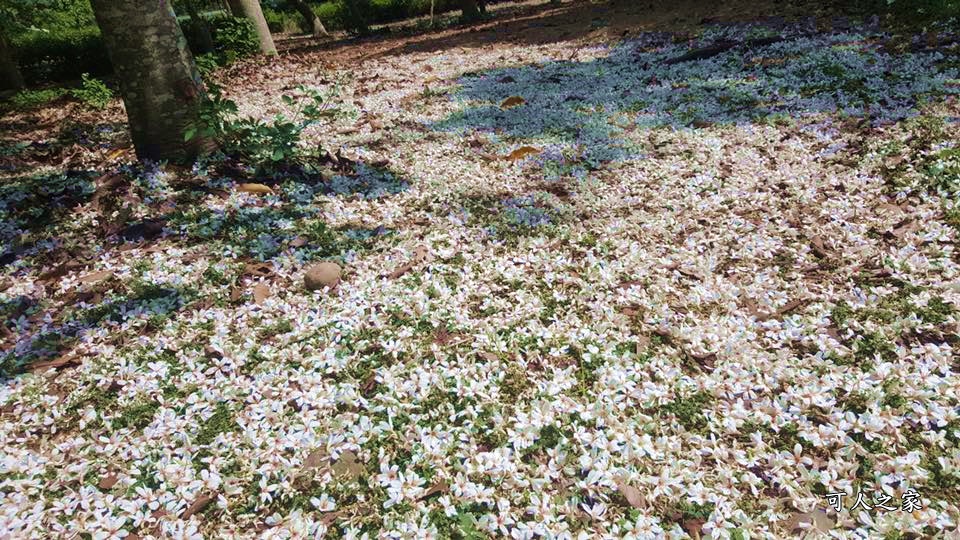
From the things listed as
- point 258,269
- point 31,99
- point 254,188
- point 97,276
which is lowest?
point 258,269

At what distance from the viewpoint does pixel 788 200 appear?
19.1 ft

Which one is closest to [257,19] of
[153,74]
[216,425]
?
[153,74]

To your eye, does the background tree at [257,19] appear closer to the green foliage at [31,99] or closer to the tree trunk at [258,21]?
the tree trunk at [258,21]

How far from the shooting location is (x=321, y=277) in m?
4.67

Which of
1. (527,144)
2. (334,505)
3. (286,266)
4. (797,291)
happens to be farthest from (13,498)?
(527,144)

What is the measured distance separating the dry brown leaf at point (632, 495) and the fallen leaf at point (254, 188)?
5.18 metres

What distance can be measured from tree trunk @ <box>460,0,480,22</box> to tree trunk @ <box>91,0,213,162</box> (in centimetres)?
1976

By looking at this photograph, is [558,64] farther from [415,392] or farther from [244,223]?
[415,392]

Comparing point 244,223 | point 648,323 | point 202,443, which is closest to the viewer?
point 202,443

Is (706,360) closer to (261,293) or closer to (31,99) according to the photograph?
(261,293)

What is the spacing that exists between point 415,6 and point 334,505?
3939 centimetres

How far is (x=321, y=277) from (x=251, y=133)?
2939 mm

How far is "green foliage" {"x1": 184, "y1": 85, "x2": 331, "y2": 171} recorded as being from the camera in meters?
6.00

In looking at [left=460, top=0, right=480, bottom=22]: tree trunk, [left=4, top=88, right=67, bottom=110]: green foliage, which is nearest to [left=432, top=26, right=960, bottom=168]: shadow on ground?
[left=4, top=88, right=67, bottom=110]: green foliage
